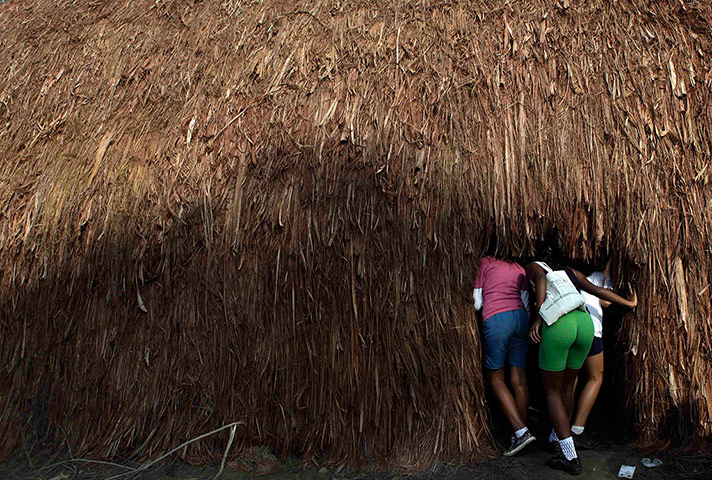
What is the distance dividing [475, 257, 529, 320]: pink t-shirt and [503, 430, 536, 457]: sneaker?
71cm

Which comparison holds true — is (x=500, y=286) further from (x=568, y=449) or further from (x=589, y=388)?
(x=568, y=449)

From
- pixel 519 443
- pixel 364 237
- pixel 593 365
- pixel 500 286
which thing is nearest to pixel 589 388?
pixel 593 365

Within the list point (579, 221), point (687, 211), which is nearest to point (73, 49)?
point (579, 221)

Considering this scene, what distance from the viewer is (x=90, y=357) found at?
3.29 meters

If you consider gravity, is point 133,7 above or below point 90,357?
above

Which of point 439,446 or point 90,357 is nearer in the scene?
point 439,446

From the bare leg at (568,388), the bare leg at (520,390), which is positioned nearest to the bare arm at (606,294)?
the bare leg at (568,388)

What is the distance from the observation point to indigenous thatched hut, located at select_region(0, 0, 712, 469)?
3.08 meters

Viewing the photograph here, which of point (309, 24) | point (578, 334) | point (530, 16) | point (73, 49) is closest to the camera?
point (578, 334)

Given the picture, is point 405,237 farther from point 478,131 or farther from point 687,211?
point 687,211

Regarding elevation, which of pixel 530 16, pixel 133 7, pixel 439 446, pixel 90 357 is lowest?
pixel 439 446

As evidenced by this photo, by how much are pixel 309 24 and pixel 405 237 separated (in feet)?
5.97

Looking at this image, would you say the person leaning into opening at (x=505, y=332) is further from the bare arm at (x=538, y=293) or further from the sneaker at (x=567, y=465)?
the sneaker at (x=567, y=465)

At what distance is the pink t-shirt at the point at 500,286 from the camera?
3.22 metres
